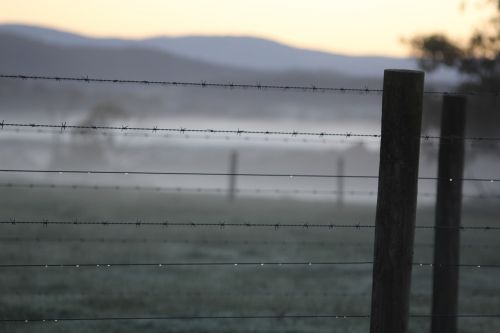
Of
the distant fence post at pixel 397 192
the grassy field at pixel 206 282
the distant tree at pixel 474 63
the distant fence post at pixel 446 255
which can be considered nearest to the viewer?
the distant fence post at pixel 397 192

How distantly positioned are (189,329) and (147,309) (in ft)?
4.01

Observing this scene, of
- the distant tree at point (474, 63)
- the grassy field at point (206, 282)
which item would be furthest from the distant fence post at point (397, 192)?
the distant tree at point (474, 63)

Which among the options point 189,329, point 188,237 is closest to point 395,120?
point 189,329

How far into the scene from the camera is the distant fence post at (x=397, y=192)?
5.87 meters

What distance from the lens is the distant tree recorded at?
34.2m

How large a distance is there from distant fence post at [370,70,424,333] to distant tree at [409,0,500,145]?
28.6m

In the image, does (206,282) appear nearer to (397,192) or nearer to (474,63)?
(397,192)

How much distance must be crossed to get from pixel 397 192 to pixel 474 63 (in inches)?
1192

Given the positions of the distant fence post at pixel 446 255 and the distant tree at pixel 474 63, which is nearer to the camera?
the distant fence post at pixel 446 255

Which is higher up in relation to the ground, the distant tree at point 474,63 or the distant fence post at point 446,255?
the distant tree at point 474,63

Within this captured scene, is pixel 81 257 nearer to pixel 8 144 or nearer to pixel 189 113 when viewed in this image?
pixel 8 144

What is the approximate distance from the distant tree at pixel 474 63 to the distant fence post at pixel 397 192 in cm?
2864

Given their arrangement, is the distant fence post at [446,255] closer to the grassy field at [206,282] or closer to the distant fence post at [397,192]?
the grassy field at [206,282]

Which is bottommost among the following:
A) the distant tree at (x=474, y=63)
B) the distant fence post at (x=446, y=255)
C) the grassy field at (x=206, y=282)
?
the grassy field at (x=206, y=282)
